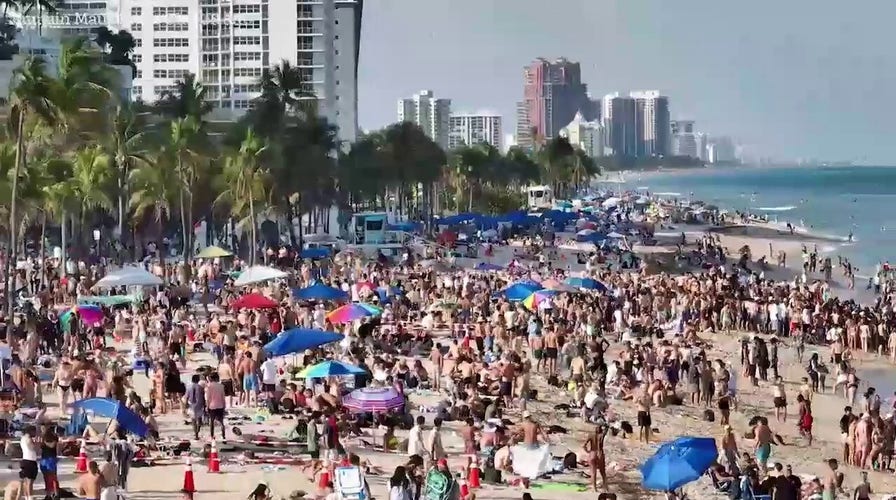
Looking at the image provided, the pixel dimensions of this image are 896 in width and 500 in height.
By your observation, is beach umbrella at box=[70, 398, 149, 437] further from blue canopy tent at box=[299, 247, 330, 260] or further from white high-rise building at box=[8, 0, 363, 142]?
white high-rise building at box=[8, 0, 363, 142]

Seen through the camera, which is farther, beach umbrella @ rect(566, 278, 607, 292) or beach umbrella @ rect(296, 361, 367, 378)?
beach umbrella @ rect(566, 278, 607, 292)

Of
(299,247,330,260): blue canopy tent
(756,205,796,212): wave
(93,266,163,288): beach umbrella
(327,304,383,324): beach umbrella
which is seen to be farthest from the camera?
(756,205,796,212): wave

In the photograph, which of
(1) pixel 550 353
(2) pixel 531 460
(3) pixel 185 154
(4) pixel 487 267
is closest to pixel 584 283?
(1) pixel 550 353

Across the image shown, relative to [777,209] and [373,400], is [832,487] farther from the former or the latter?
[777,209]

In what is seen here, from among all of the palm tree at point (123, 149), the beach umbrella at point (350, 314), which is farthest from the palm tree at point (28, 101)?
the palm tree at point (123, 149)

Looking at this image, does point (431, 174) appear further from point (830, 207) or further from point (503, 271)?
point (830, 207)

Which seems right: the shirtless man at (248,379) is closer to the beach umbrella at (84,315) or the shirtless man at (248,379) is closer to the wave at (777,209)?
the beach umbrella at (84,315)

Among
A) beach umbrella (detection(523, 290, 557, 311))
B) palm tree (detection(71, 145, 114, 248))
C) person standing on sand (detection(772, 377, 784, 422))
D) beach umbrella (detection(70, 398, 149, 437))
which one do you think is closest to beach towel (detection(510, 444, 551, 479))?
beach umbrella (detection(70, 398, 149, 437))
